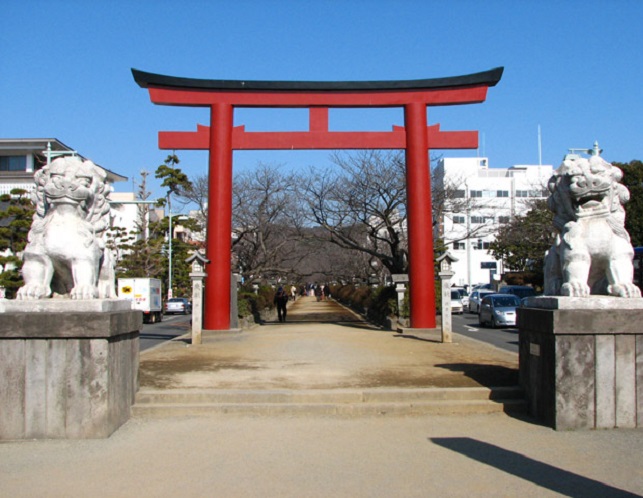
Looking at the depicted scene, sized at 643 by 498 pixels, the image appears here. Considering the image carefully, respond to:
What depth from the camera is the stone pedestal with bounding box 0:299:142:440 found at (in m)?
6.04

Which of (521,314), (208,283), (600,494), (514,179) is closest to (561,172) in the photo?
(521,314)

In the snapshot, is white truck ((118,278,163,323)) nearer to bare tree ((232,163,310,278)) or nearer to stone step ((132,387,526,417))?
bare tree ((232,163,310,278))

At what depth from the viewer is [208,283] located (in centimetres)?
1756

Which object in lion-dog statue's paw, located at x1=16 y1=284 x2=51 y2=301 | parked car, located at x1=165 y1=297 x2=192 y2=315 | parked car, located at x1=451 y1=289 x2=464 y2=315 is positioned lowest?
parked car, located at x1=165 y1=297 x2=192 y2=315

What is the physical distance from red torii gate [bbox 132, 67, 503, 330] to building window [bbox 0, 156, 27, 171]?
34.2 m

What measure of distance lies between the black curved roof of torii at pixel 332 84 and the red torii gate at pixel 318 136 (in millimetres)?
29

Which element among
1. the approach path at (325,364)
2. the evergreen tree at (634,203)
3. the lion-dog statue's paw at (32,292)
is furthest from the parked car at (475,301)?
the lion-dog statue's paw at (32,292)

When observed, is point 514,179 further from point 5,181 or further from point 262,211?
point 5,181

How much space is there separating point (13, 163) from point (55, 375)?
46656 millimetres

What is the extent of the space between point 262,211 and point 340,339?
49.7 feet

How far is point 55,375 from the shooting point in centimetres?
608

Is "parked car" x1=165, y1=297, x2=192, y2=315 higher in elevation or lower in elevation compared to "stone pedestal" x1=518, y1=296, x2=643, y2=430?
lower

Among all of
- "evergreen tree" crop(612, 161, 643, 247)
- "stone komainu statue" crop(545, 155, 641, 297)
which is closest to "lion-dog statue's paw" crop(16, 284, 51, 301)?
"stone komainu statue" crop(545, 155, 641, 297)

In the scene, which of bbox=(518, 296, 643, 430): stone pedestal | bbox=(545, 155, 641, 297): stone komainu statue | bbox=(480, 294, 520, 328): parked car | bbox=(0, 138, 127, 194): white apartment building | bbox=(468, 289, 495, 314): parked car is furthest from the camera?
bbox=(0, 138, 127, 194): white apartment building
